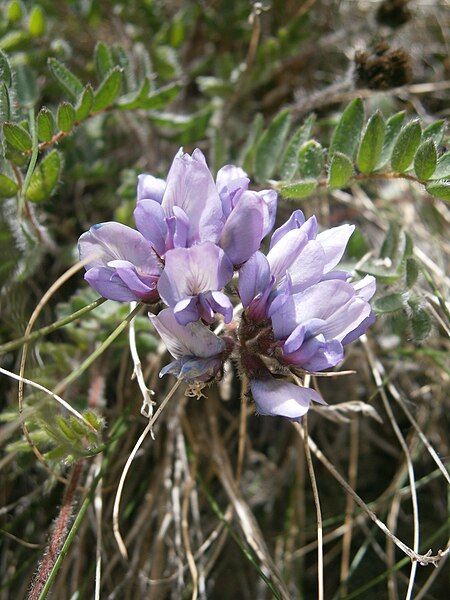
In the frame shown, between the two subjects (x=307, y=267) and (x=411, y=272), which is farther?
(x=411, y=272)

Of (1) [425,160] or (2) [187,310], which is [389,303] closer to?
(1) [425,160]

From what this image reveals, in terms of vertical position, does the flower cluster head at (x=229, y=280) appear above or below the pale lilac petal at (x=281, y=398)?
above

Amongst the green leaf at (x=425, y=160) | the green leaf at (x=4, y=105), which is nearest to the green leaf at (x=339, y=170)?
the green leaf at (x=425, y=160)

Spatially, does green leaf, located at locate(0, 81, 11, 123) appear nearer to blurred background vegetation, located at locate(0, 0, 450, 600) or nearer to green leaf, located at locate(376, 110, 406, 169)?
blurred background vegetation, located at locate(0, 0, 450, 600)

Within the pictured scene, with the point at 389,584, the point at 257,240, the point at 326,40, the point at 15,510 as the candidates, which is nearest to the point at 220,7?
the point at 326,40

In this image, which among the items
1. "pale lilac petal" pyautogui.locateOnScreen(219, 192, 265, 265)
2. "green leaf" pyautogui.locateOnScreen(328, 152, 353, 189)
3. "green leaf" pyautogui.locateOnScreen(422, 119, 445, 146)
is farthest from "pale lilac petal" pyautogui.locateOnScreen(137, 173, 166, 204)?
"green leaf" pyautogui.locateOnScreen(422, 119, 445, 146)

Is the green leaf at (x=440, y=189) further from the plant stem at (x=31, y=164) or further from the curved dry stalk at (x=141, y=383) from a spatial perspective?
the plant stem at (x=31, y=164)

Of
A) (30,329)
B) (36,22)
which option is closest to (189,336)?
(30,329)
